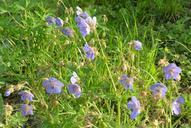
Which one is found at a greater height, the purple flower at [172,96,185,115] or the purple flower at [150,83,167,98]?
the purple flower at [150,83,167,98]

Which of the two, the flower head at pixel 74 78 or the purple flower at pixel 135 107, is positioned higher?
the flower head at pixel 74 78

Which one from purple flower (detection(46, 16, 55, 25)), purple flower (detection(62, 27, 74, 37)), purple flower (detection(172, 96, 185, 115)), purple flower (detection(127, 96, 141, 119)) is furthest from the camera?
purple flower (detection(46, 16, 55, 25))

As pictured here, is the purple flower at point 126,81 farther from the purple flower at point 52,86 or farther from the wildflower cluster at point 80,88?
the purple flower at point 52,86

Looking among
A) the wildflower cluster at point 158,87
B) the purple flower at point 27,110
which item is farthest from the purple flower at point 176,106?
the purple flower at point 27,110

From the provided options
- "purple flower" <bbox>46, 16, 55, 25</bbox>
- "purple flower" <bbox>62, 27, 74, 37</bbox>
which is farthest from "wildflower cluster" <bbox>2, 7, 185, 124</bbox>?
"purple flower" <bbox>46, 16, 55, 25</bbox>

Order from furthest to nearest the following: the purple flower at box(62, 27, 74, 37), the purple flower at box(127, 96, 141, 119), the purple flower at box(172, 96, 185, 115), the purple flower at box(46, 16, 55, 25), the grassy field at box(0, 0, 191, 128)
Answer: the purple flower at box(46, 16, 55, 25), the purple flower at box(62, 27, 74, 37), the grassy field at box(0, 0, 191, 128), the purple flower at box(172, 96, 185, 115), the purple flower at box(127, 96, 141, 119)

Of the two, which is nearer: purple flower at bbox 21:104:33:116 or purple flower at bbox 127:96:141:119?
purple flower at bbox 127:96:141:119

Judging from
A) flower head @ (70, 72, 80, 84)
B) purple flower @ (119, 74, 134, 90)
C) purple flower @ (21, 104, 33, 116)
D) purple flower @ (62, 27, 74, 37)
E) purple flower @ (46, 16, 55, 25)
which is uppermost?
purple flower @ (46, 16, 55, 25)

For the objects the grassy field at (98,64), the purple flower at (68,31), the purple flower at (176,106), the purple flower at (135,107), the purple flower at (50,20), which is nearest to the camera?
the purple flower at (135,107)

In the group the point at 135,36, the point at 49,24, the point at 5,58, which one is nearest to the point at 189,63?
the point at 135,36

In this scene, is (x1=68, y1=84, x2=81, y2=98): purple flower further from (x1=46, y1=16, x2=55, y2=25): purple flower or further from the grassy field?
(x1=46, y1=16, x2=55, y2=25): purple flower
